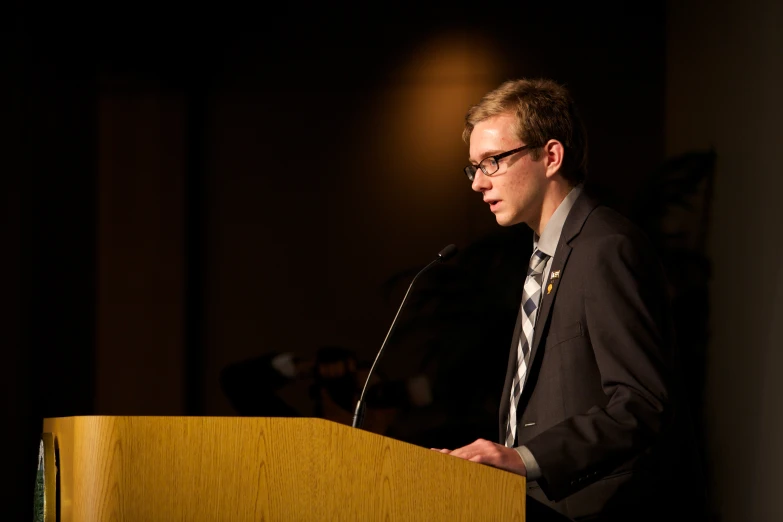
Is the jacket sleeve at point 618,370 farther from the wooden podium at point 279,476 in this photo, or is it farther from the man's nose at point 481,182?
the man's nose at point 481,182

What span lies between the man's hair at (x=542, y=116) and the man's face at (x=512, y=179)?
0.07 ft

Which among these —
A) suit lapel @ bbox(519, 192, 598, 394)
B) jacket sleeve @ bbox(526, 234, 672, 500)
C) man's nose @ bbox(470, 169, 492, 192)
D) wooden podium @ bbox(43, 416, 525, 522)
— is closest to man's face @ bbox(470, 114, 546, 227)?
man's nose @ bbox(470, 169, 492, 192)

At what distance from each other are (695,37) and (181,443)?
10.0 ft

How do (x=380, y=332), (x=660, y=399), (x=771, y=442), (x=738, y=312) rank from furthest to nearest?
(x=380, y=332)
(x=738, y=312)
(x=771, y=442)
(x=660, y=399)

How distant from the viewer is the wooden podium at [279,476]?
1.24 meters

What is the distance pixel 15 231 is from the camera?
3.78 meters

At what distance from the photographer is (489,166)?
191cm

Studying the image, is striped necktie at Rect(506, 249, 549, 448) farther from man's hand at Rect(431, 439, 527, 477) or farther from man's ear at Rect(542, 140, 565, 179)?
man's hand at Rect(431, 439, 527, 477)

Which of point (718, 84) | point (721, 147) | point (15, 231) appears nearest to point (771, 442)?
point (721, 147)

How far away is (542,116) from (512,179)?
153mm

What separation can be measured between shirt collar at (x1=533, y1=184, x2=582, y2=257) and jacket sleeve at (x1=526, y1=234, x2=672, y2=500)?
0.74ft

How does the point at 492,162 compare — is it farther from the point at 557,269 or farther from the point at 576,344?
the point at 576,344

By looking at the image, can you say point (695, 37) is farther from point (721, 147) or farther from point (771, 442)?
point (771, 442)

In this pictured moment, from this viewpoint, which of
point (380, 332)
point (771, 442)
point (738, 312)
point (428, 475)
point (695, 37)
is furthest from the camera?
point (380, 332)
